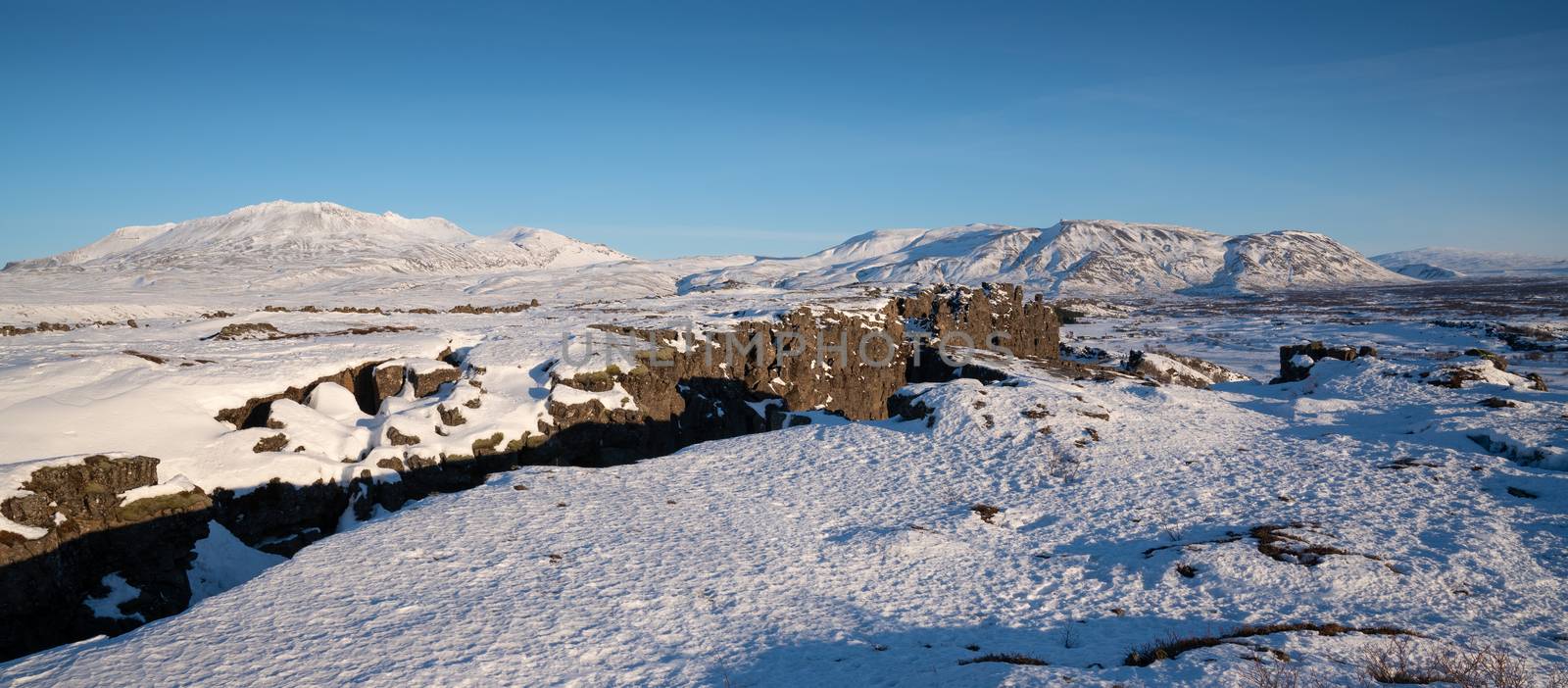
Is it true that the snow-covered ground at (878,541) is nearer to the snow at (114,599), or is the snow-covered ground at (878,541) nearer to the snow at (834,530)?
the snow at (834,530)

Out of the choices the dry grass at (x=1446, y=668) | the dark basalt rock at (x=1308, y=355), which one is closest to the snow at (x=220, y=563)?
the dry grass at (x=1446, y=668)

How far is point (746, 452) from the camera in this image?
27.4 m

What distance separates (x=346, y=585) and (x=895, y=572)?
12.0 metres

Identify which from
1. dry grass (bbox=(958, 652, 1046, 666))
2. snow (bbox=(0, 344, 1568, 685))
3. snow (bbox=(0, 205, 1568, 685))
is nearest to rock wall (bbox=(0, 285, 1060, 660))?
snow (bbox=(0, 205, 1568, 685))

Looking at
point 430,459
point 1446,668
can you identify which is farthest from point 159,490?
point 1446,668

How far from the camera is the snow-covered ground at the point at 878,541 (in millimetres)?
12562

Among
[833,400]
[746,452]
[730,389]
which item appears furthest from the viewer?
[833,400]

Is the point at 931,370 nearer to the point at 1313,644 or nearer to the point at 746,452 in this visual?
the point at 746,452

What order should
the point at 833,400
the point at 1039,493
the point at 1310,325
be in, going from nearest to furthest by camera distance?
the point at 1039,493 → the point at 833,400 → the point at 1310,325

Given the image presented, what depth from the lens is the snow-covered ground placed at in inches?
495

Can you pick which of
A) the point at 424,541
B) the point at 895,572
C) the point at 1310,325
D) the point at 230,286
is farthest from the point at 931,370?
the point at 230,286

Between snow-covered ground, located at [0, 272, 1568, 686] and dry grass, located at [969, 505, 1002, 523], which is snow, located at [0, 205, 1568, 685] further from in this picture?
dry grass, located at [969, 505, 1002, 523]

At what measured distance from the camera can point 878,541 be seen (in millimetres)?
18844

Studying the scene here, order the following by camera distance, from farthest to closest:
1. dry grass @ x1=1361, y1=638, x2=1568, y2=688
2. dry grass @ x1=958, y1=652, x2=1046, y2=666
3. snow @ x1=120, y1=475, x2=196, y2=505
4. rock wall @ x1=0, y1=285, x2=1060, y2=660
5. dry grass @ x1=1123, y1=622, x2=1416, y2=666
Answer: snow @ x1=120, y1=475, x2=196, y2=505
rock wall @ x1=0, y1=285, x2=1060, y2=660
dry grass @ x1=958, y1=652, x2=1046, y2=666
dry grass @ x1=1123, y1=622, x2=1416, y2=666
dry grass @ x1=1361, y1=638, x2=1568, y2=688
